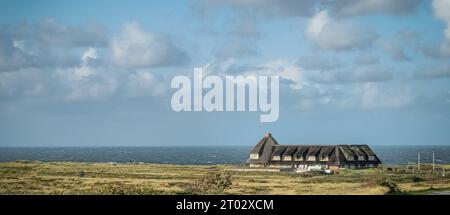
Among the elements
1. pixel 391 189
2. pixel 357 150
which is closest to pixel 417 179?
pixel 391 189

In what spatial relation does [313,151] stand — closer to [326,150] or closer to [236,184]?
[326,150]

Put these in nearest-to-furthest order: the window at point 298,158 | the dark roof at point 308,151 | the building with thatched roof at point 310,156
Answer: the building with thatched roof at point 310,156 → the dark roof at point 308,151 → the window at point 298,158

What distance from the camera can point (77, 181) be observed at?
8662 cm

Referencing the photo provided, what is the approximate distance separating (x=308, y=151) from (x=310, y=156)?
1.62 m

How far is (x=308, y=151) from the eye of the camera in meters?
114

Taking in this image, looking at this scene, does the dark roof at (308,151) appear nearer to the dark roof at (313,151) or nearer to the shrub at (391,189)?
the dark roof at (313,151)

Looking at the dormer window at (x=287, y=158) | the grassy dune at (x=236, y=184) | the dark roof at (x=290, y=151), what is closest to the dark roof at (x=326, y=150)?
the dark roof at (x=290, y=151)

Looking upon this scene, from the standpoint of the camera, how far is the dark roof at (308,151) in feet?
365

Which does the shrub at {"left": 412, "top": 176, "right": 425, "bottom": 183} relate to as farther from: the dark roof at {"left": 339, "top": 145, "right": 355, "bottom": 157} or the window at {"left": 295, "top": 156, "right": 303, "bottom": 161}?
the window at {"left": 295, "top": 156, "right": 303, "bottom": 161}

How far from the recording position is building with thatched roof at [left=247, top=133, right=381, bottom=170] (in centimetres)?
11115
